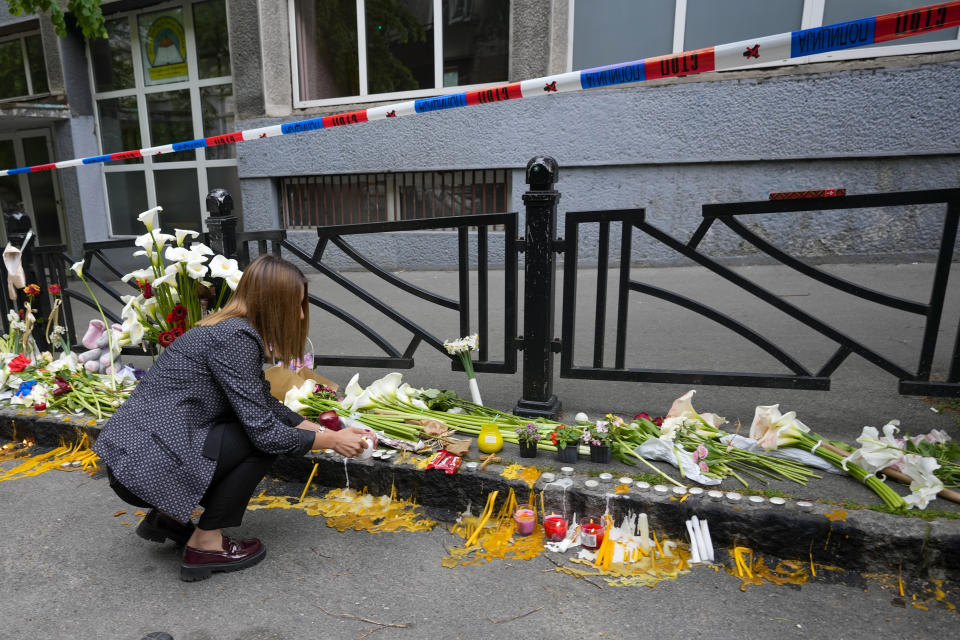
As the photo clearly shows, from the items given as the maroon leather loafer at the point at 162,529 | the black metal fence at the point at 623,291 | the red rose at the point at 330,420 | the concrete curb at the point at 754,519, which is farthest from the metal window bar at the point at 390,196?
the maroon leather loafer at the point at 162,529

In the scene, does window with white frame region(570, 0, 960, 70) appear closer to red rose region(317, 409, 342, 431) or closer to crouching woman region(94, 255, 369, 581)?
red rose region(317, 409, 342, 431)

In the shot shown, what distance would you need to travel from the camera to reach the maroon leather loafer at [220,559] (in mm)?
2240

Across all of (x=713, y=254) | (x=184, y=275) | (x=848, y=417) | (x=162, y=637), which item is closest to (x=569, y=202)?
(x=713, y=254)

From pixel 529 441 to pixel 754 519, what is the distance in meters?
0.93

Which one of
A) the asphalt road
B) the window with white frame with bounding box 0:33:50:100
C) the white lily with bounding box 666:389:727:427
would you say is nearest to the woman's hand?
the asphalt road

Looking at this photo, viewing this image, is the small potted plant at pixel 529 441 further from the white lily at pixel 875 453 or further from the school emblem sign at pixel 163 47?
the school emblem sign at pixel 163 47

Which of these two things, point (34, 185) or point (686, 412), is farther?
point (34, 185)

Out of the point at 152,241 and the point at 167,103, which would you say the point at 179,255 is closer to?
the point at 152,241

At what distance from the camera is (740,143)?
265 inches

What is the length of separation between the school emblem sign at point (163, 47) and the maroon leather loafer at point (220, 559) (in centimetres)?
909

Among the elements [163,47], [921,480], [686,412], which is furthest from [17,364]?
[163,47]

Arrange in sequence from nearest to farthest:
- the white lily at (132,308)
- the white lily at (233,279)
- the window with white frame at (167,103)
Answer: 1. the white lily at (233,279)
2. the white lily at (132,308)
3. the window with white frame at (167,103)

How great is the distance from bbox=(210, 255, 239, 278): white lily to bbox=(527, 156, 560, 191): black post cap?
4.99ft

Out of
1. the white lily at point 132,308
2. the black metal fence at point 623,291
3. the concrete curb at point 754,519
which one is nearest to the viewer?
the concrete curb at point 754,519
